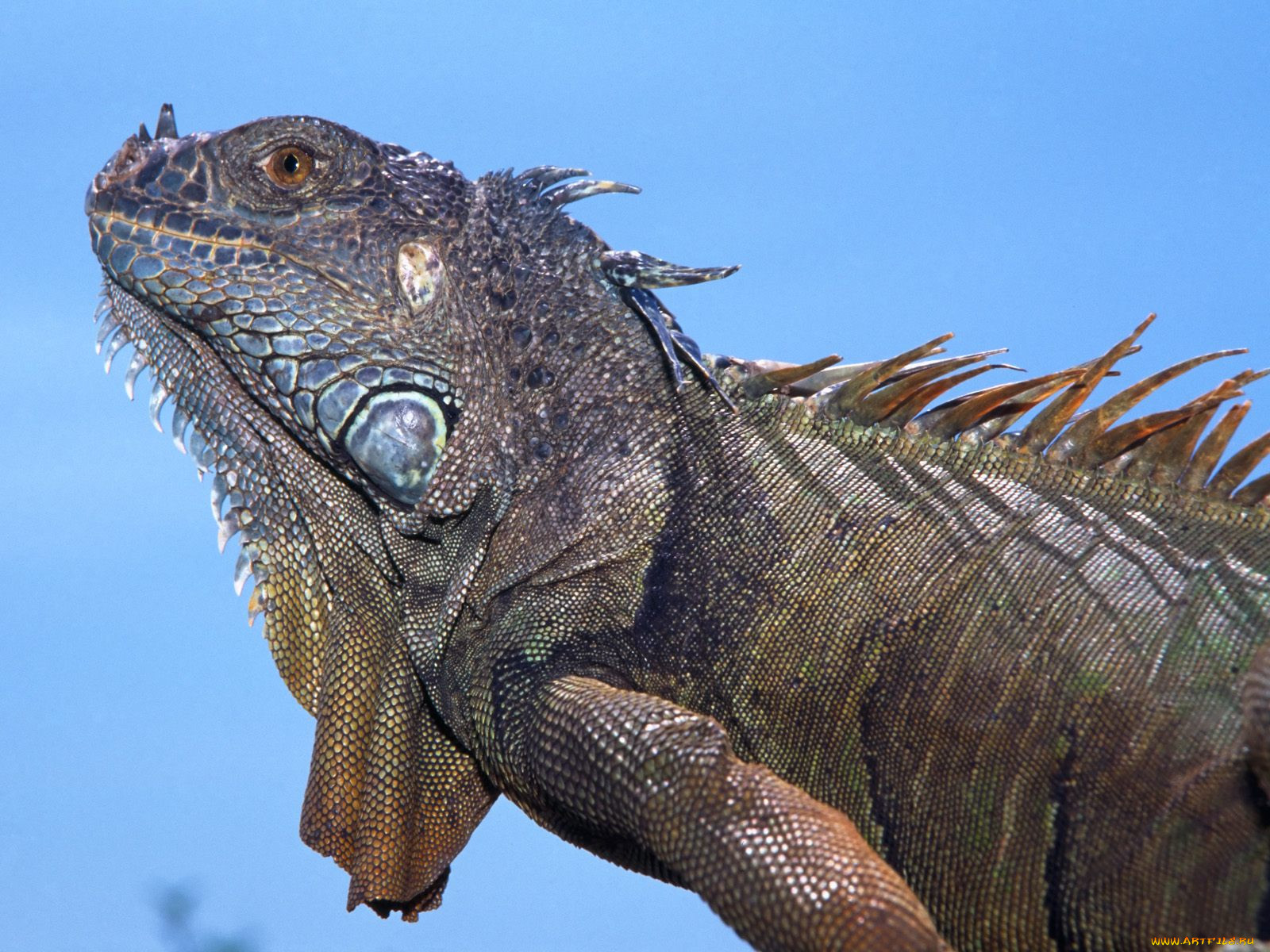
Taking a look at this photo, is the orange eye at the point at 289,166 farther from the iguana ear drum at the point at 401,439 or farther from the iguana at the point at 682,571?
the iguana ear drum at the point at 401,439

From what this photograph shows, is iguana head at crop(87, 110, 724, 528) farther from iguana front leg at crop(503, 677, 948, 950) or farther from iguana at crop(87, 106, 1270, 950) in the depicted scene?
iguana front leg at crop(503, 677, 948, 950)

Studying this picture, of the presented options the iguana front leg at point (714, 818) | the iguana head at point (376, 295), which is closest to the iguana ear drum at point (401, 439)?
the iguana head at point (376, 295)

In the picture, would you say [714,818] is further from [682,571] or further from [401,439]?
[401,439]

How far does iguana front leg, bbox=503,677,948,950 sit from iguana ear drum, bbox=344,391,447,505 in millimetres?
723

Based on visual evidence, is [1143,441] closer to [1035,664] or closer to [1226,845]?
[1035,664]

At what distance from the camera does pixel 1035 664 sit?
9.95 ft

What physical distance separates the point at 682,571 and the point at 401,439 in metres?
0.86

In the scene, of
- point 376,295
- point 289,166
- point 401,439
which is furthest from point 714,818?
point 289,166

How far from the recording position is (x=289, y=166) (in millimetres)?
3707

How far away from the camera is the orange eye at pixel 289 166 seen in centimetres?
369

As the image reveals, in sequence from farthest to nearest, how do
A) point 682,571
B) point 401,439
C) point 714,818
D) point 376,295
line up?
point 376,295 < point 401,439 < point 682,571 < point 714,818

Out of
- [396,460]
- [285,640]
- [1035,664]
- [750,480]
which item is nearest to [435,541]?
[396,460]

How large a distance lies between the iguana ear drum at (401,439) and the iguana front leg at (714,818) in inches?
28.5

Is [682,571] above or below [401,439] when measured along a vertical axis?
below
